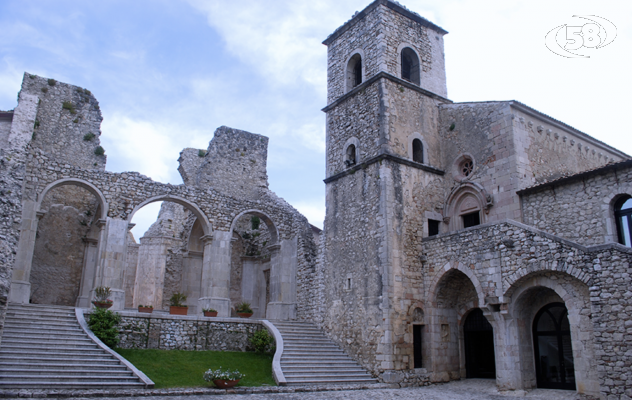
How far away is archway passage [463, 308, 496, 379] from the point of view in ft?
57.7

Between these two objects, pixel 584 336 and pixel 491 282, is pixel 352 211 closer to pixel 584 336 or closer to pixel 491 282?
pixel 491 282

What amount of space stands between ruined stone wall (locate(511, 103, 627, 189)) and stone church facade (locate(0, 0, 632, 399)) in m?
0.07

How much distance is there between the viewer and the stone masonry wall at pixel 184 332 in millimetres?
16359

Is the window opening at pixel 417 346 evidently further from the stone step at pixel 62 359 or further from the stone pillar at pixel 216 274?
the stone step at pixel 62 359

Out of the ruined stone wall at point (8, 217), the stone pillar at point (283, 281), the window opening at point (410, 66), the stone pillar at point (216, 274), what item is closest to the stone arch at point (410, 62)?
the window opening at point (410, 66)

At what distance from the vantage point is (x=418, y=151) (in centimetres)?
2023

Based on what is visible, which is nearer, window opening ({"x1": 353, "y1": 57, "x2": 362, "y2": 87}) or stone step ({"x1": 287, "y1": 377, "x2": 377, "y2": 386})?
stone step ({"x1": 287, "y1": 377, "x2": 377, "y2": 386})

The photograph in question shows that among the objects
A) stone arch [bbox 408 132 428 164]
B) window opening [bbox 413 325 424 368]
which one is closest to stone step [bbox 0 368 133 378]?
window opening [bbox 413 325 424 368]

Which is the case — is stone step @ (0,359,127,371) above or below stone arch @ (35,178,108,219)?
below

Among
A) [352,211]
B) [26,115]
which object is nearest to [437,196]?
[352,211]

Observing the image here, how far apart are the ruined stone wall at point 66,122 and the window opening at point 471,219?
647 inches

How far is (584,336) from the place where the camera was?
1359cm

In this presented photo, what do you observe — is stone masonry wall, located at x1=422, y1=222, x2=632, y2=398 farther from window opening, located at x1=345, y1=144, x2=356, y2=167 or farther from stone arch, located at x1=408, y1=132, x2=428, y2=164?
window opening, located at x1=345, y1=144, x2=356, y2=167

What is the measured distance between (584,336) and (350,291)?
7.81 meters
